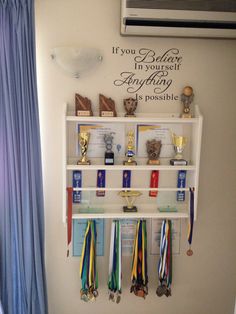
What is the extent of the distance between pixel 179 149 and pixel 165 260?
26.0 inches

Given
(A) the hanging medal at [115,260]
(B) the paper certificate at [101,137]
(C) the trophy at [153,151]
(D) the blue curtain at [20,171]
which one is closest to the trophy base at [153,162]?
(C) the trophy at [153,151]

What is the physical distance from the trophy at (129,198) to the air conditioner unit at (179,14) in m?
0.89

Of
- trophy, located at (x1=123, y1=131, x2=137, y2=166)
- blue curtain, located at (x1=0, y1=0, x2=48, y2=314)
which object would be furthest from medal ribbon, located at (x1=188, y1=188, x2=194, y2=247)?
blue curtain, located at (x1=0, y1=0, x2=48, y2=314)

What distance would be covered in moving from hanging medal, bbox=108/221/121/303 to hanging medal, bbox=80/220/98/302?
98mm

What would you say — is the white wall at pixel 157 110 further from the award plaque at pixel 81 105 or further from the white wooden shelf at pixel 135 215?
the white wooden shelf at pixel 135 215

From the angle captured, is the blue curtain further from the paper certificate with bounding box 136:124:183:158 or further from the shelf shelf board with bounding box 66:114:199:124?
the paper certificate with bounding box 136:124:183:158

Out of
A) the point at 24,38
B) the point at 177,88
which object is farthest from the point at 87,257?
the point at 24,38

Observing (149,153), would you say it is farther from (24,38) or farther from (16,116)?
(24,38)

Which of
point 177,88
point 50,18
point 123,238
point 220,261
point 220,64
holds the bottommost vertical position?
point 220,261

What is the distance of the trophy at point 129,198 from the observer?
5.26 feet

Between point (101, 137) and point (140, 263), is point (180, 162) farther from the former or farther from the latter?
point (140, 263)

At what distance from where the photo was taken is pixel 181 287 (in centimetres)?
175

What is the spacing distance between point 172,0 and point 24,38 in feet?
2.48

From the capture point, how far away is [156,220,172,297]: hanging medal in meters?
1.63
